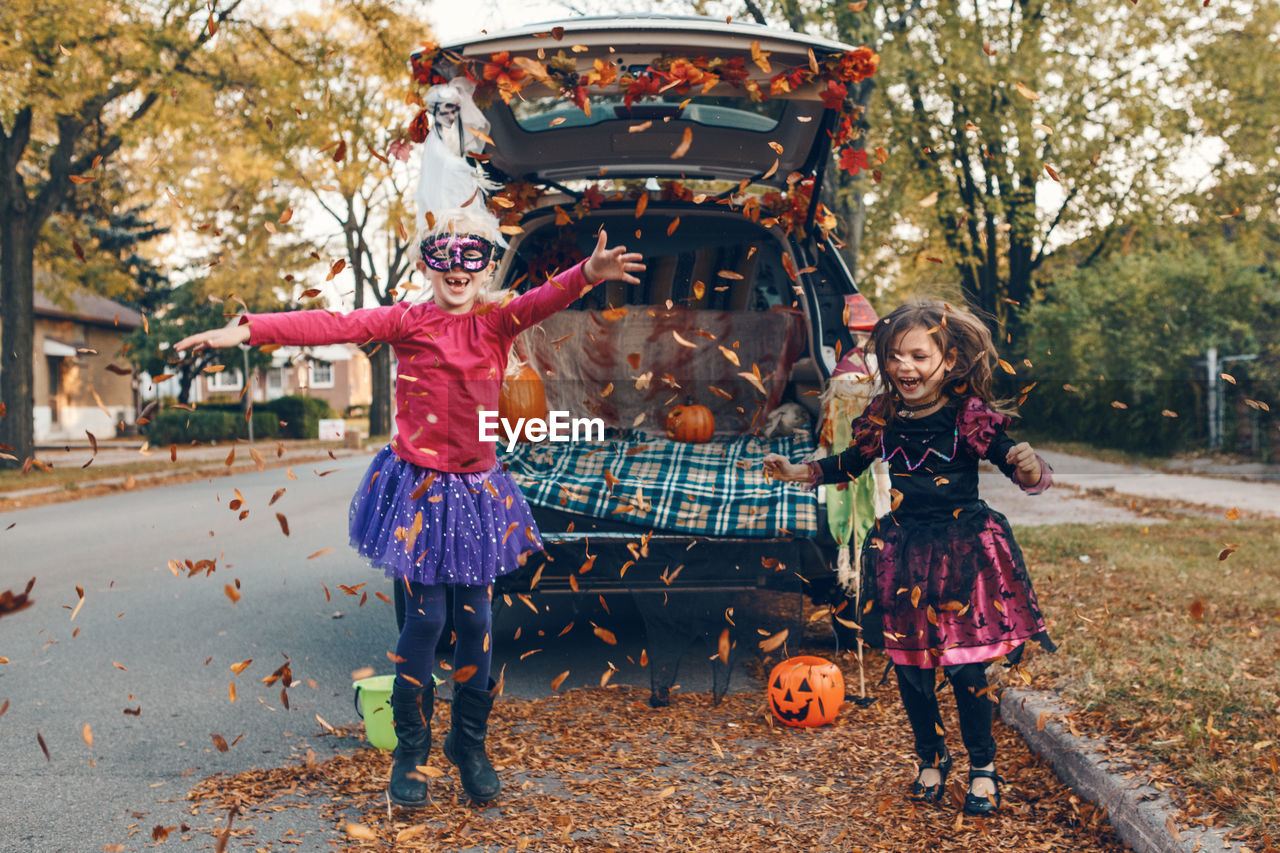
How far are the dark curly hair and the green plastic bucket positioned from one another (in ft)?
6.83

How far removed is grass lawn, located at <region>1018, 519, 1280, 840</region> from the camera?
3.21 meters

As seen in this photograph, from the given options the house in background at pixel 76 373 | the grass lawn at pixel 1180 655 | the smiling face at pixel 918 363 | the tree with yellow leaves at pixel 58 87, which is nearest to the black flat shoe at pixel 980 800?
the grass lawn at pixel 1180 655

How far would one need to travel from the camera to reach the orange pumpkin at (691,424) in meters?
5.76

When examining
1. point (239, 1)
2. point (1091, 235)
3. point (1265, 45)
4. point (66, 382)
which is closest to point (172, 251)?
point (66, 382)

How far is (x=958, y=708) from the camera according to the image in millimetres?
3410

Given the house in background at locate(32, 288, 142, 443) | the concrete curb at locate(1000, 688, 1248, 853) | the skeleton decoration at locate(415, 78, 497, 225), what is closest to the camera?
the concrete curb at locate(1000, 688, 1248, 853)

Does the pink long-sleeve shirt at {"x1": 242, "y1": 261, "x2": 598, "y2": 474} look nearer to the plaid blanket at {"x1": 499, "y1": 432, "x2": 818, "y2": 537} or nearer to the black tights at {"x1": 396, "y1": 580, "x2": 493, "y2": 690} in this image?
the black tights at {"x1": 396, "y1": 580, "x2": 493, "y2": 690}

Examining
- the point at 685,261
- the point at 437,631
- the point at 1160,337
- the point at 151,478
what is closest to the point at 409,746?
the point at 437,631

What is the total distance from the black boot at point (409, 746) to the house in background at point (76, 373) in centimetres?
3397

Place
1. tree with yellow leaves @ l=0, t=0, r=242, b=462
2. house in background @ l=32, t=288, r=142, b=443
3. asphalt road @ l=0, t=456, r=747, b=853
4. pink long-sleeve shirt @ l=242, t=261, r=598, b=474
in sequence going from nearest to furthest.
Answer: pink long-sleeve shirt @ l=242, t=261, r=598, b=474 → asphalt road @ l=0, t=456, r=747, b=853 → tree with yellow leaves @ l=0, t=0, r=242, b=462 → house in background @ l=32, t=288, r=142, b=443

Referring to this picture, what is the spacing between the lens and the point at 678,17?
175 inches

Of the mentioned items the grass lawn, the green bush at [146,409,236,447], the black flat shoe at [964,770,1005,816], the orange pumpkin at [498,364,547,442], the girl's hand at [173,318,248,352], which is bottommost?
the black flat shoe at [964,770,1005,816]

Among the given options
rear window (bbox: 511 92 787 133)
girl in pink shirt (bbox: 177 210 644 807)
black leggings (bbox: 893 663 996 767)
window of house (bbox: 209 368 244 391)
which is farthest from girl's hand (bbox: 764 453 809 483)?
window of house (bbox: 209 368 244 391)

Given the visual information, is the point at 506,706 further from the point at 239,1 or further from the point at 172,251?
the point at 172,251
